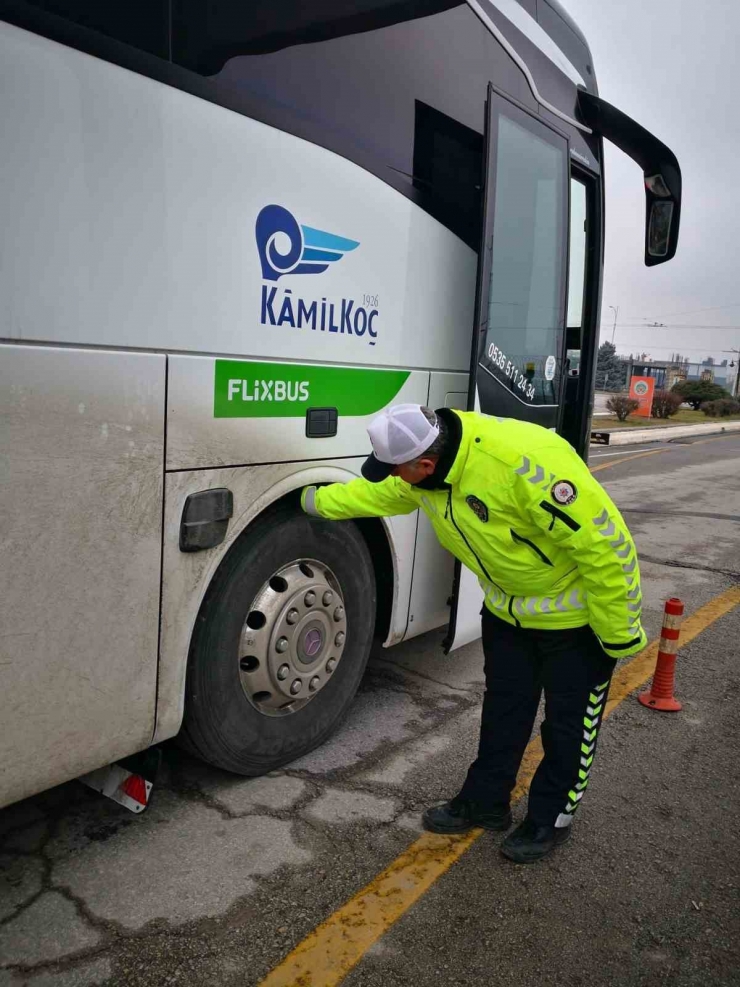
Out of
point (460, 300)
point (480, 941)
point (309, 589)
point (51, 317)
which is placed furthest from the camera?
point (460, 300)

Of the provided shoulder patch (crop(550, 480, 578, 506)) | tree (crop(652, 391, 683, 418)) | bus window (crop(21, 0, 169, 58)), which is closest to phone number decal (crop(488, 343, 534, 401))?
shoulder patch (crop(550, 480, 578, 506))

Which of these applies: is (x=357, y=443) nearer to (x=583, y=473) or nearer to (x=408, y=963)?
(x=583, y=473)

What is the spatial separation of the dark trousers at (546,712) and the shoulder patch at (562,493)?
0.55 m

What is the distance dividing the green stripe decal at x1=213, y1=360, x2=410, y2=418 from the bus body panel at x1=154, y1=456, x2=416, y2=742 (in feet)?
0.69

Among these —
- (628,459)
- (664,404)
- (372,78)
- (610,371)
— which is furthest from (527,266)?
(610,371)

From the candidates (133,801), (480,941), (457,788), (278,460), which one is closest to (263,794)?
→ (133,801)

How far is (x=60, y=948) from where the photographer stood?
228 centimetres

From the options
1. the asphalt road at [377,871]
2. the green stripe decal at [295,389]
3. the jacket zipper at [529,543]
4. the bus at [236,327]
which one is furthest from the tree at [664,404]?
the jacket zipper at [529,543]

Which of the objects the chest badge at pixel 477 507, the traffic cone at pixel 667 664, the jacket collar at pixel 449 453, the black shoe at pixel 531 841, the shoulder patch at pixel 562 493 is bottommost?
the black shoe at pixel 531 841

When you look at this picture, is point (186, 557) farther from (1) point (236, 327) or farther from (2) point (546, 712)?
(2) point (546, 712)

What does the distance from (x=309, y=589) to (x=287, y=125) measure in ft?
5.46

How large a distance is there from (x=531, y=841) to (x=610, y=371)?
81921 mm

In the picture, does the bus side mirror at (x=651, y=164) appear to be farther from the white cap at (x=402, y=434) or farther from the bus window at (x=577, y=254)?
the white cap at (x=402, y=434)

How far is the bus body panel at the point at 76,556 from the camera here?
2.10 meters
